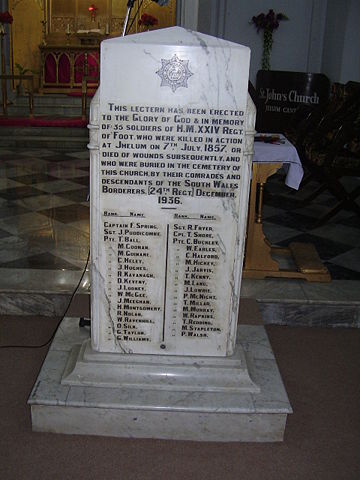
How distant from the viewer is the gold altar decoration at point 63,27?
10906mm

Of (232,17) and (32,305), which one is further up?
(232,17)

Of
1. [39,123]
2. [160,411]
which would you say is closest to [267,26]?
[39,123]

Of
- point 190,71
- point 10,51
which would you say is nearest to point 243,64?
point 190,71

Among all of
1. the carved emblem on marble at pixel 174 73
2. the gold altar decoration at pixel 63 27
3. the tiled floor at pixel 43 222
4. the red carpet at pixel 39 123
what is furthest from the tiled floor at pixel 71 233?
the gold altar decoration at pixel 63 27

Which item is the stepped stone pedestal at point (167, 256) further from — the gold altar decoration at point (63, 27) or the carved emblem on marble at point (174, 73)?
the gold altar decoration at point (63, 27)

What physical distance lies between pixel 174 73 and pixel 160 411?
4.12ft

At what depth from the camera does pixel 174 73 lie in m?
2.07

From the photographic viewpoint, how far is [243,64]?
207 cm

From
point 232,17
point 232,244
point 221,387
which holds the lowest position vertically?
point 221,387

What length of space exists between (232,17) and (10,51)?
4.78m

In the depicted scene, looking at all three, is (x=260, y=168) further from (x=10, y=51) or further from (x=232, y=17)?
(x=10, y=51)

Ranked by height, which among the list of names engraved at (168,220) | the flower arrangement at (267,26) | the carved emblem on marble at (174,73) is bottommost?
the list of names engraved at (168,220)

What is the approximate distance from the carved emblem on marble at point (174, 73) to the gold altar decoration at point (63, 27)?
920cm

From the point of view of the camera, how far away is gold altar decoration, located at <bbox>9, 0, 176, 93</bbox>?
35.8 ft
